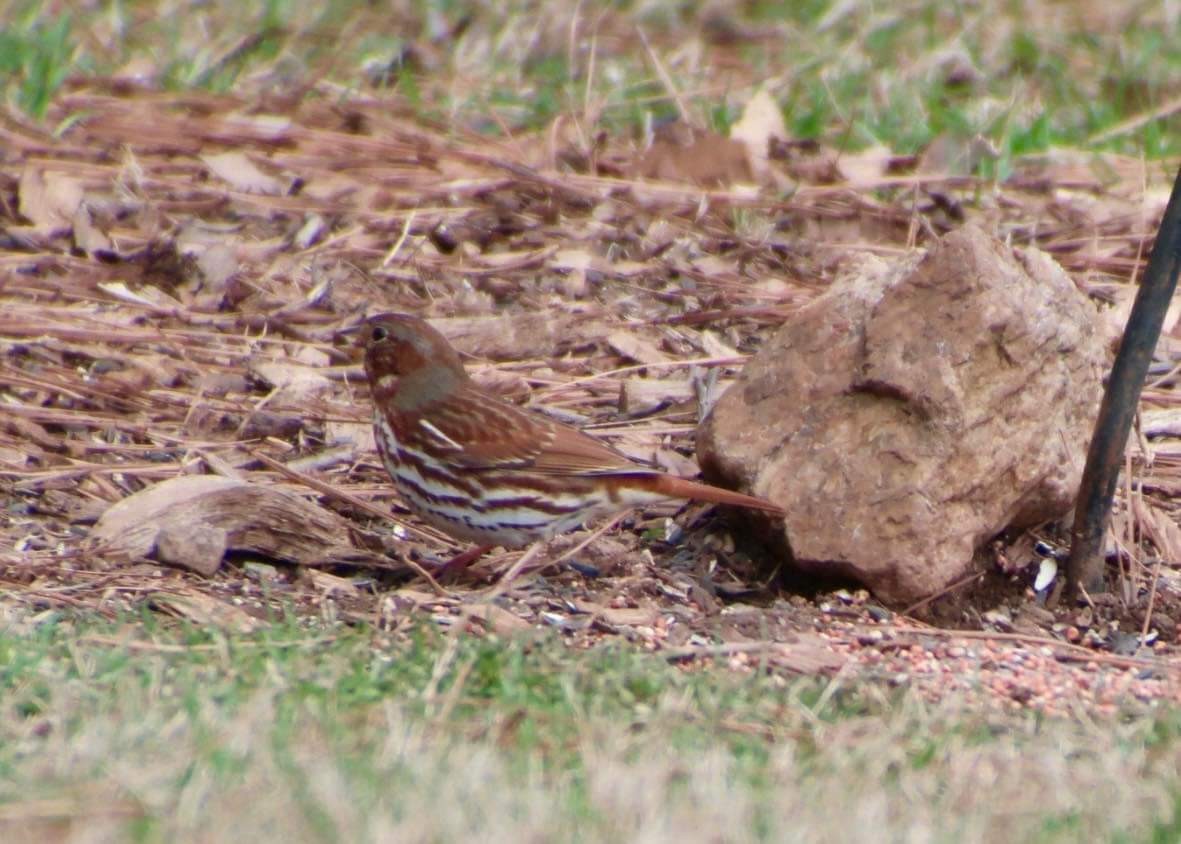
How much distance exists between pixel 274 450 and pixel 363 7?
19.1 feet

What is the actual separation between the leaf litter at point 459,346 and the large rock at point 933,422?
231 mm

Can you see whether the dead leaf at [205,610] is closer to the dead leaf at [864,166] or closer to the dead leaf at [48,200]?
the dead leaf at [48,200]

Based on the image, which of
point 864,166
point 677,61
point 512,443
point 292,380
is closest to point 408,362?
point 512,443

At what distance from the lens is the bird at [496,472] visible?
6.12 meters

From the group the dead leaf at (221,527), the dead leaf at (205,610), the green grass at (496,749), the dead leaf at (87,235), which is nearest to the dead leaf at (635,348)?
the dead leaf at (221,527)

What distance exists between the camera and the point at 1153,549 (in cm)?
631

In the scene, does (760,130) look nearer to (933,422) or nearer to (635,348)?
(635,348)

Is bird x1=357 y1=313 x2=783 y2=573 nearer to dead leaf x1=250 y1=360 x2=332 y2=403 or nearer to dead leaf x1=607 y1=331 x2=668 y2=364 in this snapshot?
dead leaf x1=250 y1=360 x2=332 y2=403

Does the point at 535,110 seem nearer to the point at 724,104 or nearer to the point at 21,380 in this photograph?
the point at 724,104

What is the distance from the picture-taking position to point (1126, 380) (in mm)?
5586

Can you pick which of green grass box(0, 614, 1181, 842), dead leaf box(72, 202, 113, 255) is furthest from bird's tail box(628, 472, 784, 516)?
dead leaf box(72, 202, 113, 255)

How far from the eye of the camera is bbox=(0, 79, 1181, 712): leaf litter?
566cm

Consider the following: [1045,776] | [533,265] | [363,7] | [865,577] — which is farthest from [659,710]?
[363,7]

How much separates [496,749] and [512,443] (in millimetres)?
2044
